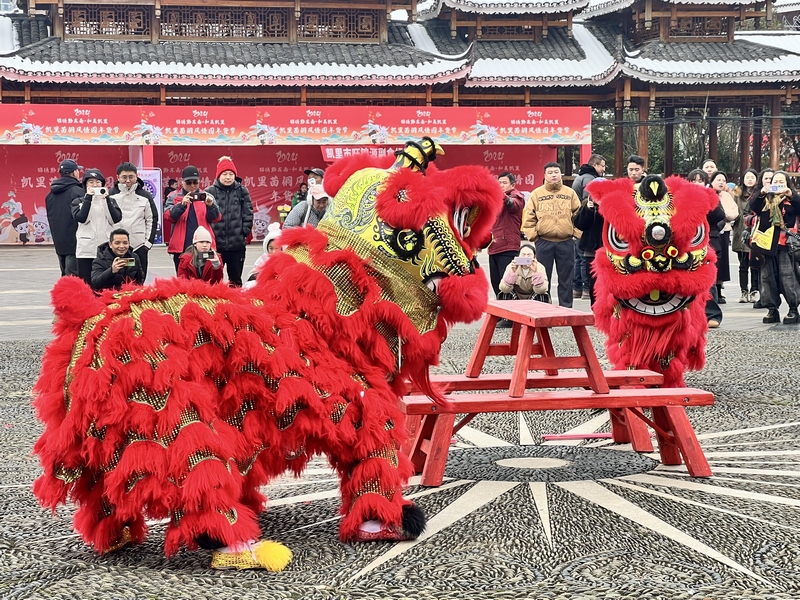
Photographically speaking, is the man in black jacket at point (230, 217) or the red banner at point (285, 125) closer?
the man in black jacket at point (230, 217)

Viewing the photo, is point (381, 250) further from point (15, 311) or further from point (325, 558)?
point (15, 311)

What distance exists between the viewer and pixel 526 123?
23703 millimetres

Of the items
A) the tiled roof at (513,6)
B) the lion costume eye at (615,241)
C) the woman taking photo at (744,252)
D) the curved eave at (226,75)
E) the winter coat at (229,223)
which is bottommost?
the woman taking photo at (744,252)

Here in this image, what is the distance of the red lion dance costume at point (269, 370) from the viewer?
3.35m

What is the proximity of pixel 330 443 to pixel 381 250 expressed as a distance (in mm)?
697

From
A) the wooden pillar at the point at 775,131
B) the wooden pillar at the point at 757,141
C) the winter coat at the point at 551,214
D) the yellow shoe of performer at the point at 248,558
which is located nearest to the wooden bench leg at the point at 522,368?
the yellow shoe of performer at the point at 248,558

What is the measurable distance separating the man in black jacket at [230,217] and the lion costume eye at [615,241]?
4.93 m

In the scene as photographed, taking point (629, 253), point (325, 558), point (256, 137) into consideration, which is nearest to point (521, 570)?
point (325, 558)

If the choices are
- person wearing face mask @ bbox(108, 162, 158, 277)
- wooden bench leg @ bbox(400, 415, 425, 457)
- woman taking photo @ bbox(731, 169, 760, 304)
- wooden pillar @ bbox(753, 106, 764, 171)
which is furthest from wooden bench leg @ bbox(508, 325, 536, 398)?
wooden pillar @ bbox(753, 106, 764, 171)

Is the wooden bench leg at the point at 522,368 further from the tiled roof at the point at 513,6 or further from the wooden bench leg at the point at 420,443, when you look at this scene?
the tiled roof at the point at 513,6

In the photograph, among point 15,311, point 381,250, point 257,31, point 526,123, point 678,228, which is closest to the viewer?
point 381,250

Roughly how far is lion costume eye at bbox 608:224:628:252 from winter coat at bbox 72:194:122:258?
514 cm

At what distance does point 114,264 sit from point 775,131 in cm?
2167

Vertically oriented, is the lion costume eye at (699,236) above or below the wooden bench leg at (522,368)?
above
